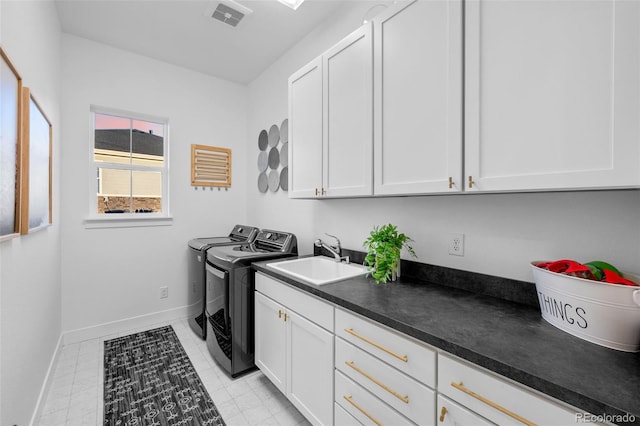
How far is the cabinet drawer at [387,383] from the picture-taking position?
997mm

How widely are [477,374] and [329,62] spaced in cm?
184

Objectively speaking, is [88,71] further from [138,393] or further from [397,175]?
[397,175]

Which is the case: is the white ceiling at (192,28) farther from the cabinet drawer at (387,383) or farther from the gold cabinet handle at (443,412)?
the gold cabinet handle at (443,412)

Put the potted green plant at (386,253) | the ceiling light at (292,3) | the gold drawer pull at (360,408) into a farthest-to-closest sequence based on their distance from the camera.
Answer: the ceiling light at (292,3), the potted green plant at (386,253), the gold drawer pull at (360,408)

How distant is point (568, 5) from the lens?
92cm

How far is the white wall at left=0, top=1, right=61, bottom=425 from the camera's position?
119cm

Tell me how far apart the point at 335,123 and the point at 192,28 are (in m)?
1.78

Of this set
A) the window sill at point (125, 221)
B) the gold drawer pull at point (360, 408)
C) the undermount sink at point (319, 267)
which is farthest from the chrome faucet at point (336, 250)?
the window sill at point (125, 221)

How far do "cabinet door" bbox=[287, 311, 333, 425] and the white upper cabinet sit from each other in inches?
32.4

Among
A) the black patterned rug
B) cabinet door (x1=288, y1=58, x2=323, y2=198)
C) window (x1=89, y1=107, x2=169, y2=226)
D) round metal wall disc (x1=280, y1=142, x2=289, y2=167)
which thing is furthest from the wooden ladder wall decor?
the black patterned rug

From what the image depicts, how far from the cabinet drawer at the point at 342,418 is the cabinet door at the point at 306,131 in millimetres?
1263

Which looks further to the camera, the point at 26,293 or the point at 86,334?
the point at 86,334

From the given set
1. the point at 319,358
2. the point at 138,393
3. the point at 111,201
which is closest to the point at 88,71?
the point at 111,201

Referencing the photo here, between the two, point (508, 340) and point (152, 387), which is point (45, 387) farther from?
point (508, 340)
